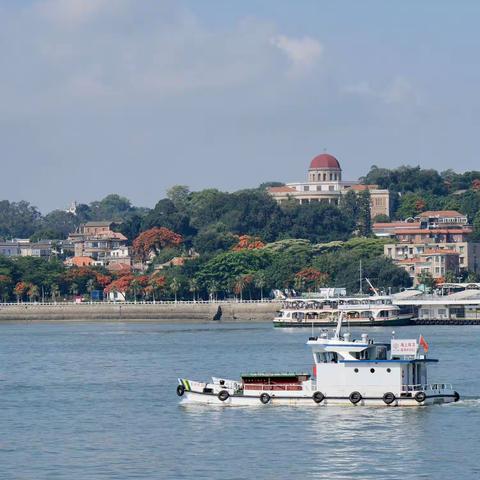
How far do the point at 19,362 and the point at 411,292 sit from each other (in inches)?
3210

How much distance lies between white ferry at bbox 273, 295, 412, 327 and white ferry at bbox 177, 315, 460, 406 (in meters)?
86.8

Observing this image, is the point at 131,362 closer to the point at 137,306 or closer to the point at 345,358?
the point at 345,358

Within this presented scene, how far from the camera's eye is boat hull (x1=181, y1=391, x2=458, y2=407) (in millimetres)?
69500

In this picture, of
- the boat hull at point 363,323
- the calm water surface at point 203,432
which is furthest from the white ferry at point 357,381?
the boat hull at point 363,323

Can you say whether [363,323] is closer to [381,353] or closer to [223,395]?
[223,395]

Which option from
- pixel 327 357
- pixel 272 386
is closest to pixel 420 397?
pixel 327 357

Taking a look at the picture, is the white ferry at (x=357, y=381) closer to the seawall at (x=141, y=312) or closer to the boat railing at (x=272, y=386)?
the boat railing at (x=272, y=386)

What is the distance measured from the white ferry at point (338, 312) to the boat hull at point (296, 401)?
86039 millimetres

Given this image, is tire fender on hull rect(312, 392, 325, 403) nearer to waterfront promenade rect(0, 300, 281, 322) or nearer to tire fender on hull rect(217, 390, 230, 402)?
tire fender on hull rect(217, 390, 230, 402)

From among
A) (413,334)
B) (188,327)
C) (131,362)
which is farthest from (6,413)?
(188,327)

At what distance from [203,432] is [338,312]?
10060cm

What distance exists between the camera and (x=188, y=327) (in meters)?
168

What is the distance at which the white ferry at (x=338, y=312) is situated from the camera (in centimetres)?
16225

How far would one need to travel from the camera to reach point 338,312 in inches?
6506
